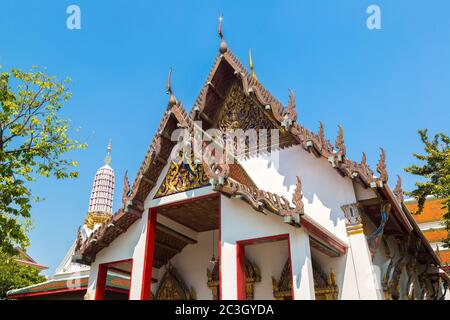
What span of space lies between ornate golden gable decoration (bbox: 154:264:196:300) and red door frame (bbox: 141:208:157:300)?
6.80 feet

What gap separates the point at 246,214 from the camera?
7055mm

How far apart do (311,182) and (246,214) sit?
2.00 meters

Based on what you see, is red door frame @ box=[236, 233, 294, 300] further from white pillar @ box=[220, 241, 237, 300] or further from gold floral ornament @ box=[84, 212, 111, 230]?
gold floral ornament @ box=[84, 212, 111, 230]

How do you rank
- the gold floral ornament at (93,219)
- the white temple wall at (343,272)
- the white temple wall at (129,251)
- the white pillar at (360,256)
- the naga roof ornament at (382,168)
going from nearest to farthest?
the white pillar at (360,256) < the white temple wall at (343,272) < the naga roof ornament at (382,168) < the white temple wall at (129,251) < the gold floral ornament at (93,219)

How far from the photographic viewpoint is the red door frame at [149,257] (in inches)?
298

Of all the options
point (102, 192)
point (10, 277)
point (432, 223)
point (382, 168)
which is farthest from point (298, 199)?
point (102, 192)

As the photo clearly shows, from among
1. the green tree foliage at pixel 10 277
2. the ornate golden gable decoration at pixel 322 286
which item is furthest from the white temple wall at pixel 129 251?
the green tree foliage at pixel 10 277

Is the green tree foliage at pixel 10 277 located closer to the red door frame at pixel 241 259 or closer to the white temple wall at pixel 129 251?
the white temple wall at pixel 129 251

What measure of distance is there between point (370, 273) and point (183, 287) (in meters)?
4.79

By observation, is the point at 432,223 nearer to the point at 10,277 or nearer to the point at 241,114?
the point at 241,114

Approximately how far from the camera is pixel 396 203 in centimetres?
798

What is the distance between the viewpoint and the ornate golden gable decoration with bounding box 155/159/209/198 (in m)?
8.00

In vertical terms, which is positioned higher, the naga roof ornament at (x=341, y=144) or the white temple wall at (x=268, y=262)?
the naga roof ornament at (x=341, y=144)
